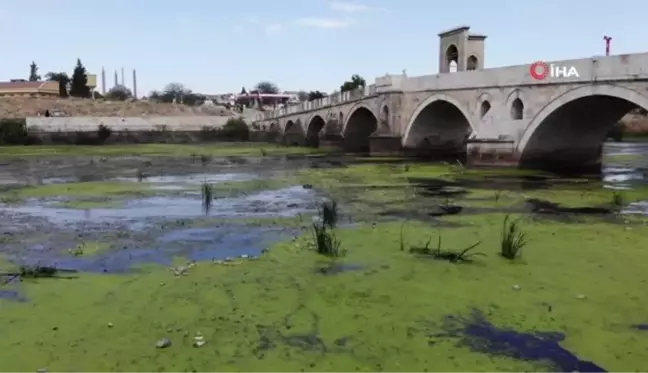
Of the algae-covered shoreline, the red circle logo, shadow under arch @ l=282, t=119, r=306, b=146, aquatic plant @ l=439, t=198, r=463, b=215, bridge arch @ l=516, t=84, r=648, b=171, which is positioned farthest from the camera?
shadow under arch @ l=282, t=119, r=306, b=146

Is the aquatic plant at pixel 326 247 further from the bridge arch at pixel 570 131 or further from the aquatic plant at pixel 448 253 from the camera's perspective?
the bridge arch at pixel 570 131

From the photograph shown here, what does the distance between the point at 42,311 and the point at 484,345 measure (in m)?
4.84

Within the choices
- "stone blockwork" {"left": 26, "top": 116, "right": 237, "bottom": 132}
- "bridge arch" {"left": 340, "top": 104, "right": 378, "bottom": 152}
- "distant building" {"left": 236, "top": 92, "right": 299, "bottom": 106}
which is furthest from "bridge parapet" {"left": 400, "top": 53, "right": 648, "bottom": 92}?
"distant building" {"left": 236, "top": 92, "right": 299, "bottom": 106}

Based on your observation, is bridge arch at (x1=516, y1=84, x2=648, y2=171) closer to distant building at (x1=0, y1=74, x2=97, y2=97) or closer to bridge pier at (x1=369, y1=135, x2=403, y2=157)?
bridge pier at (x1=369, y1=135, x2=403, y2=157)

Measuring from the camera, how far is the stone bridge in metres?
23.0

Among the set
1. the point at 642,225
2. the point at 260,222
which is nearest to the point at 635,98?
the point at 642,225

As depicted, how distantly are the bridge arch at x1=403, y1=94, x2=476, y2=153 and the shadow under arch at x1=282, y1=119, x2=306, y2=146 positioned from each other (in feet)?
63.0

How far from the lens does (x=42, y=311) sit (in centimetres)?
793

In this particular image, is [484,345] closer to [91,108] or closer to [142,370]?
[142,370]

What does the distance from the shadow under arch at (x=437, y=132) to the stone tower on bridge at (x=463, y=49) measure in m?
2.93

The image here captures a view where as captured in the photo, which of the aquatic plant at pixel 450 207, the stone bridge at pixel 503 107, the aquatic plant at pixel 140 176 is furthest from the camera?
the aquatic plant at pixel 140 176

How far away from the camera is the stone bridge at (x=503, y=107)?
2303 cm

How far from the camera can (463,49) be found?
39062 millimetres

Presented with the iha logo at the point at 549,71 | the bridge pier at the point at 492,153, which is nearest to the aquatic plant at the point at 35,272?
the iha logo at the point at 549,71
